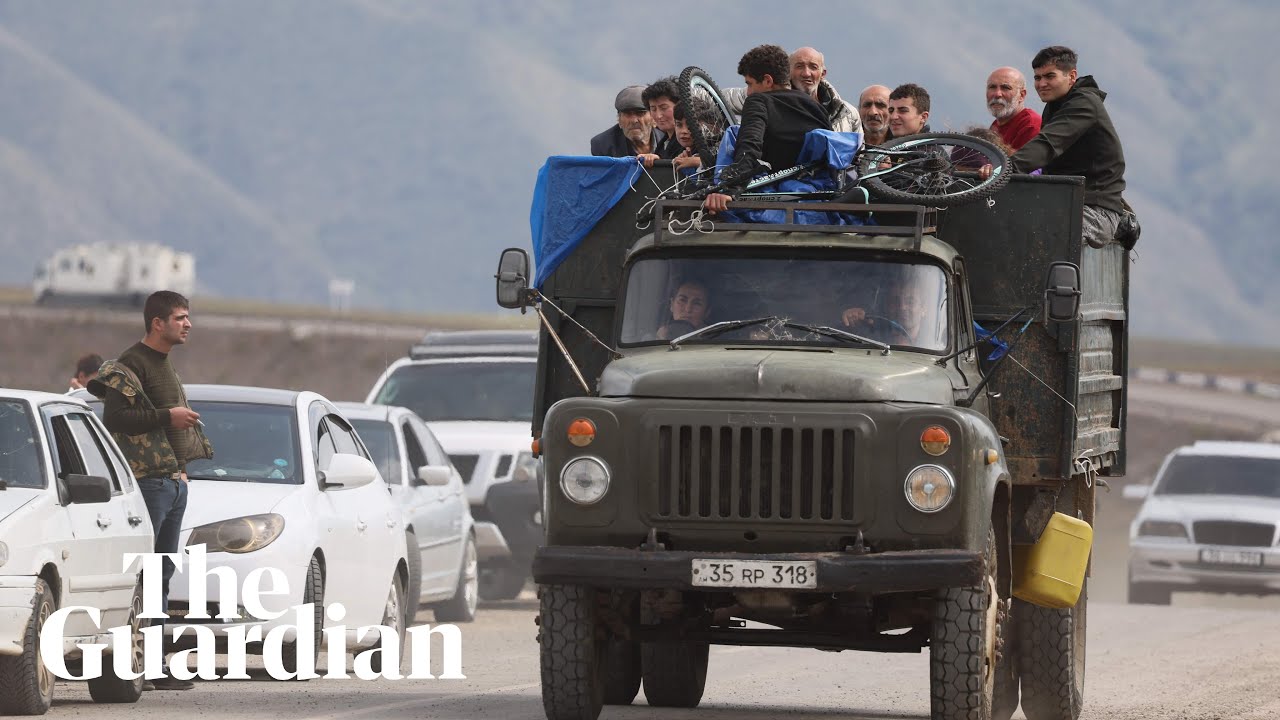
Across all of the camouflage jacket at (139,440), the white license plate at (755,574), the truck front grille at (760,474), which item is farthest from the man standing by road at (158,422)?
the white license plate at (755,574)

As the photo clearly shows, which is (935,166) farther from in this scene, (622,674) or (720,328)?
(622,674)

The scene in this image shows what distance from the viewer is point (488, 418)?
954 inches

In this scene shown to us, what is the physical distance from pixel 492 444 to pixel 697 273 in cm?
1171

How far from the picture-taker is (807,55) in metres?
13.4

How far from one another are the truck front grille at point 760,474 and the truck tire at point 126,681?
3.43m

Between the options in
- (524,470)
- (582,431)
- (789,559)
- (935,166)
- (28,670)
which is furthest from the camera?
(524,470)

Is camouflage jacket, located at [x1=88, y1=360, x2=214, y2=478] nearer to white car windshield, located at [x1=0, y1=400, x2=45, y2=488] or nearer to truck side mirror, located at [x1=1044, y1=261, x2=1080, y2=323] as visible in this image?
white car windshield, located at [x1=0, y1=400, x2=45, y2=488]

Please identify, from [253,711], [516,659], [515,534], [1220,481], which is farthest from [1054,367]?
[1220,481]

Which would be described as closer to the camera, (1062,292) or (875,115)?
(1062,292)

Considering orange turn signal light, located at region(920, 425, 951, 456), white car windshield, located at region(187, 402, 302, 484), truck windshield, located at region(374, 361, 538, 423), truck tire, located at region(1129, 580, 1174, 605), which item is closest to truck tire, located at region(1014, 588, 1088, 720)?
orange turn signal light, located at region(920, 425, 951, 456)

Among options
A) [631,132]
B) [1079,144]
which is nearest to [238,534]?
[631,132]

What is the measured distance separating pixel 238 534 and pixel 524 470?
9476 mm

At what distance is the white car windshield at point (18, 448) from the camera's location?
39.2ft

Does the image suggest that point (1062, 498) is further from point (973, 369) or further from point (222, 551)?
point (222, 551)
